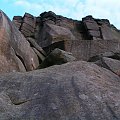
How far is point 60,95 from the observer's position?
7.68 m

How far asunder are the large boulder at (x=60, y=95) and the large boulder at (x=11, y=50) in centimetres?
209

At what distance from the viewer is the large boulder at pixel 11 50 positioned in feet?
36.2

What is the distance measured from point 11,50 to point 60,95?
4.28 metres

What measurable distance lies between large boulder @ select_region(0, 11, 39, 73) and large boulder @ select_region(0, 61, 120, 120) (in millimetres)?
2094

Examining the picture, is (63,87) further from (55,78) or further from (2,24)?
(2,24)

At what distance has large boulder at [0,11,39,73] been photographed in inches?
435

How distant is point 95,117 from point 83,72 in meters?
2.14

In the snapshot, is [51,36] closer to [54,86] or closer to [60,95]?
[54,86]

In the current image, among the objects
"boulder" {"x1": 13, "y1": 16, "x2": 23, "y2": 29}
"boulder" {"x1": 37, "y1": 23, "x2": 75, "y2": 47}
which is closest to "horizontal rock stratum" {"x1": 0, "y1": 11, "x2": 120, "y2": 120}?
"boulder" {"x1": 37, "y1": 23, "x2": 75, "y2": 47}

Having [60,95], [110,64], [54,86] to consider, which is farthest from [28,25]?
[60,95]

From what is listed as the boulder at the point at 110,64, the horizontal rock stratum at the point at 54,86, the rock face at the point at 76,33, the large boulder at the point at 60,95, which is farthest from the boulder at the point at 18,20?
the large boulder at the point at 60,95

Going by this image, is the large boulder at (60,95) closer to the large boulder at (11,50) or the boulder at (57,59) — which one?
the large boulder at (11,50)

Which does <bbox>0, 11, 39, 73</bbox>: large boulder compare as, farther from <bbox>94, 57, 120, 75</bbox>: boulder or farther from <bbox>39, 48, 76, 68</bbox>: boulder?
<bbox>94, 57, 120, 75</bbox>: boulder

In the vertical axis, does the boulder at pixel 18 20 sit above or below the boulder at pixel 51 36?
above
